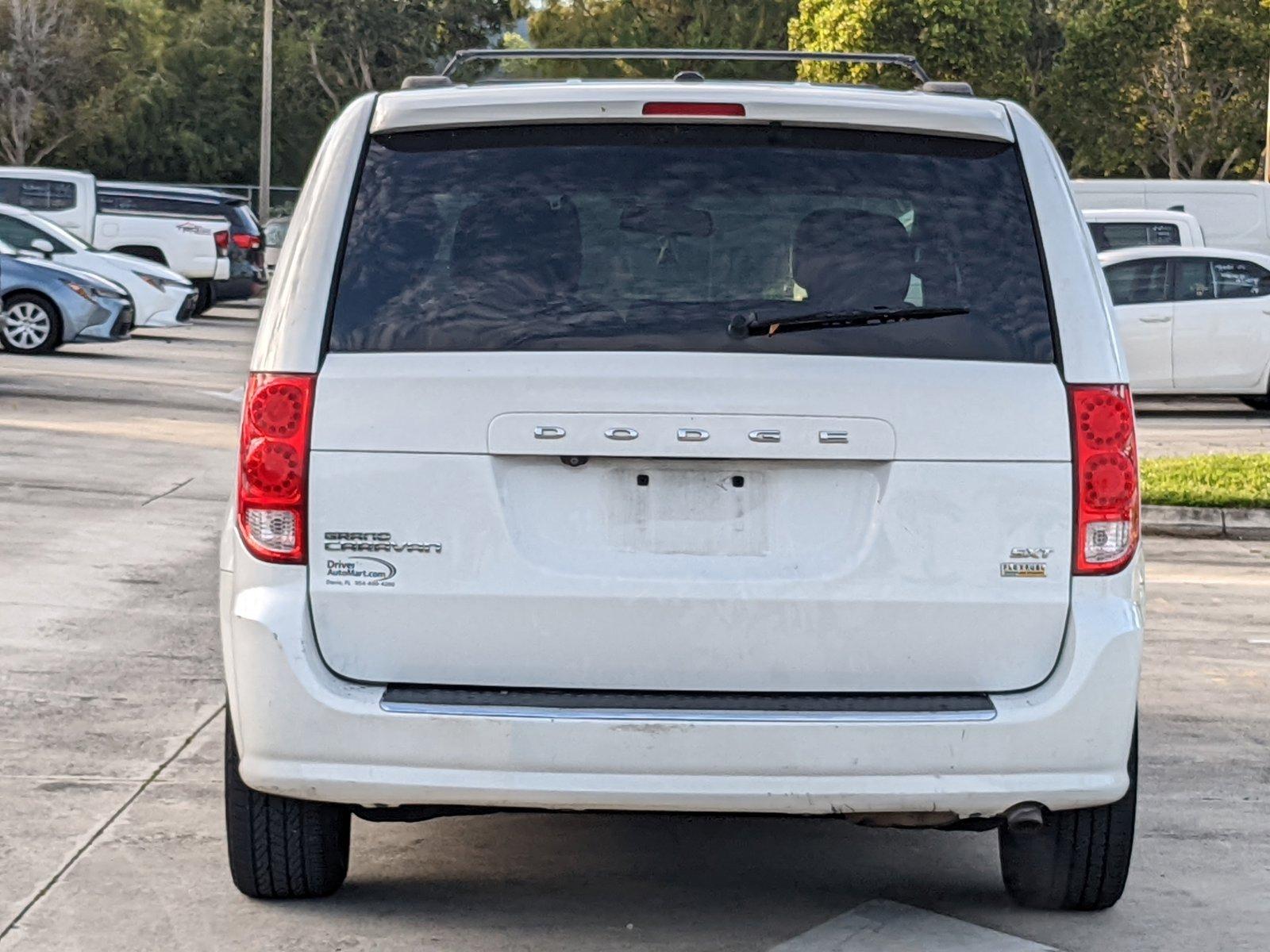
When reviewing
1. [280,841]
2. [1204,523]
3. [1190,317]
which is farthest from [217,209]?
[280,841]

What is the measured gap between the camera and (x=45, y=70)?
5866 centimetres

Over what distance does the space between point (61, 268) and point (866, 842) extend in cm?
1848

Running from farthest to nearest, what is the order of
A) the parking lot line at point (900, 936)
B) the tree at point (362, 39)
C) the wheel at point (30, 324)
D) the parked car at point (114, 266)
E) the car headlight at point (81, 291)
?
the tree at point (362, 39)
the parked car at point (114, 266)
the car headlight at point (81, 291)
the wheel at point (30, 324)
the parking lot line at point (900, 936)

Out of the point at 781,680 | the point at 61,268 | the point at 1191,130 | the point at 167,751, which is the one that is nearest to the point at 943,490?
the point at 781,680

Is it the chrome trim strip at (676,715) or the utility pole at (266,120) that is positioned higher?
the chrome trim strip at (676,715)

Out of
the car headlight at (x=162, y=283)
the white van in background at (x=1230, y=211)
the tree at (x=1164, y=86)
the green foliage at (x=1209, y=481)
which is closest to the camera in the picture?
the green foliage at (x=1209, y=481)

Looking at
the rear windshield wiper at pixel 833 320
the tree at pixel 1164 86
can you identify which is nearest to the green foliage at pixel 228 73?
the tree at pixel 1164 86

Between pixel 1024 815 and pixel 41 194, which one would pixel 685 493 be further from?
pixel 41 194

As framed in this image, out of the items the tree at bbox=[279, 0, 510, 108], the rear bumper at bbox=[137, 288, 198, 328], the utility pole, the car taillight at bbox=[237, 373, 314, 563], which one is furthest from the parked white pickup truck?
the tree at bbox=[279, 0, 510, 108]

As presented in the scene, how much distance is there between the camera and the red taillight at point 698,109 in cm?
439

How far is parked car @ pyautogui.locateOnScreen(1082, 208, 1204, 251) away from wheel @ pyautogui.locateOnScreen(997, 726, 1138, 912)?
658 inches

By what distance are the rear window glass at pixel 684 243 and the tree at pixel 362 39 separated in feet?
218

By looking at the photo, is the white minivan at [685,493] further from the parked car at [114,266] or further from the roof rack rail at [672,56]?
the parked car at [114,266]

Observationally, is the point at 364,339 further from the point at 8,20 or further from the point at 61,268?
the point at 8,20
